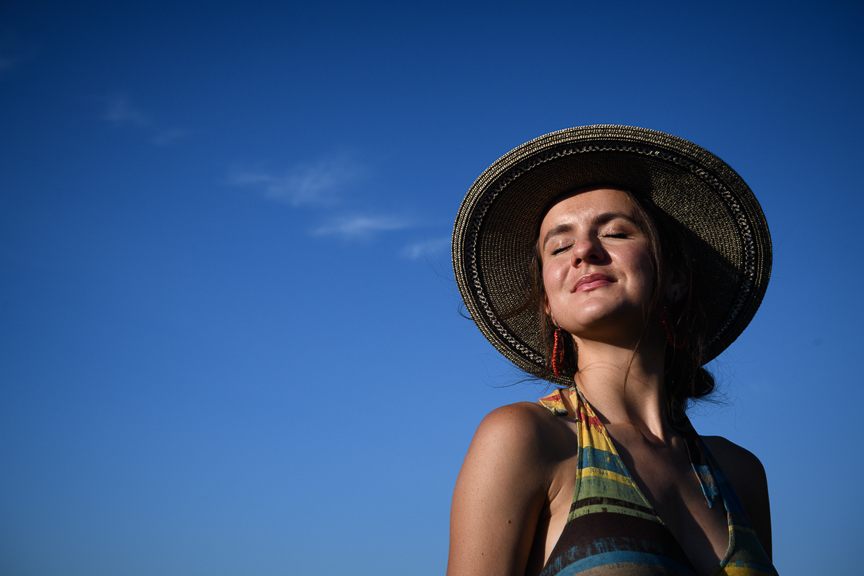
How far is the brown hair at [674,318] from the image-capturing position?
116 inches

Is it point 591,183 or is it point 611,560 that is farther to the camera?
point 591,183

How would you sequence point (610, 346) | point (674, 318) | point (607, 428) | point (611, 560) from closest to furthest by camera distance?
point (611, 560) < point (607, 428) < point (610, 346) < point (674, 318)

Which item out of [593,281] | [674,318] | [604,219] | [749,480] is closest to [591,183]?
[604,219]

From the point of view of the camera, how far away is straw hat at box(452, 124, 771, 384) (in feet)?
9.34

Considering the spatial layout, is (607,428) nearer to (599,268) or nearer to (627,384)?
(627,384)

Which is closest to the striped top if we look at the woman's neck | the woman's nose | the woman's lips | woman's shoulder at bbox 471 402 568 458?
woman's shoulder at bbox 471 402 568 458

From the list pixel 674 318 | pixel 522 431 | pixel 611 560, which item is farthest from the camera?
pixel 674 318

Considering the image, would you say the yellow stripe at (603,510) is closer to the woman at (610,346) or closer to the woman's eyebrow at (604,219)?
the woman at (610,346)

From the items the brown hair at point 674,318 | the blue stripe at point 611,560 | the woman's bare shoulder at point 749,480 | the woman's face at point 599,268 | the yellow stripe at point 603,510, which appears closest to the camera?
the blue stripe at point 611,560

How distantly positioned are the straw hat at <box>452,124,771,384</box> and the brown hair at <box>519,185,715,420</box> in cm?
8

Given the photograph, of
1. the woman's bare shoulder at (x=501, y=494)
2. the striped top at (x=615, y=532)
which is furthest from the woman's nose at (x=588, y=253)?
the woman's bare shoulder at (x=501, y=494)

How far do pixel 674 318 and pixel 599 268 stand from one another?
63 centimetres

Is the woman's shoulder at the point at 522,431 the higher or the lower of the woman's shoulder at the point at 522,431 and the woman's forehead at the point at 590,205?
the lower

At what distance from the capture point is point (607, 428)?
98.6 inches
